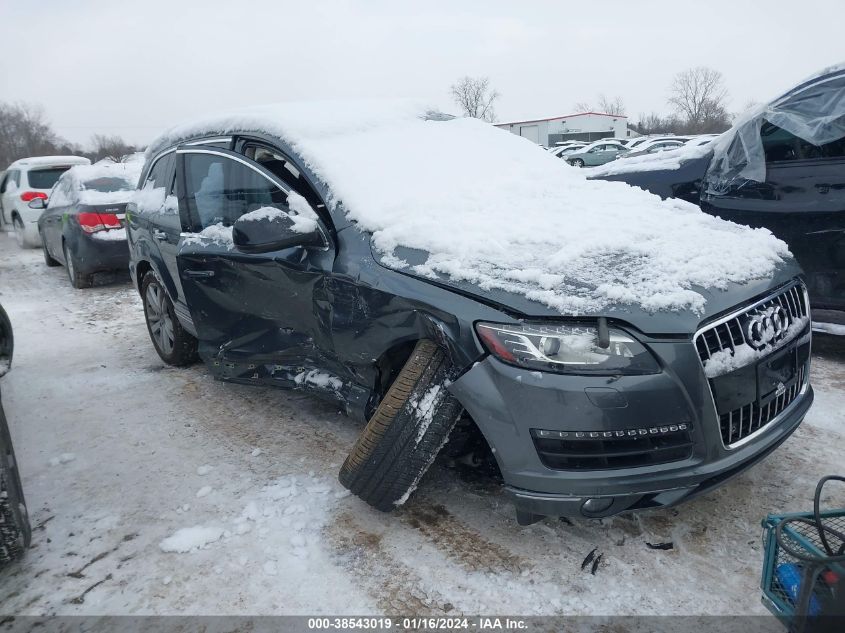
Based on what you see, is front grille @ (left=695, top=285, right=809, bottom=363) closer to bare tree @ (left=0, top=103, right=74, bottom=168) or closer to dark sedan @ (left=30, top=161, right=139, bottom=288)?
dark sedan @ (left=30, top=161, right=139, bottom=288)

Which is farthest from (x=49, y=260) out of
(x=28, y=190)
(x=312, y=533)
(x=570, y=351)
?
(x=570, y=351)

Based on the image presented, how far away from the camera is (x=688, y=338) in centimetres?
197

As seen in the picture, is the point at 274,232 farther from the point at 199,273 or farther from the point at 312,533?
the point at 312,533

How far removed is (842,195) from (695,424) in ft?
8.59

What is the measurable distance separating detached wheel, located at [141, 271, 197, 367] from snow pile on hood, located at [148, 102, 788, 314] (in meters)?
1.36

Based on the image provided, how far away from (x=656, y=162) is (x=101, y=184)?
23.4ft

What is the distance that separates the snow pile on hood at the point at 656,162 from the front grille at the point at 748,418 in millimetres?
2700

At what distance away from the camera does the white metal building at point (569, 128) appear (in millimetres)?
50969

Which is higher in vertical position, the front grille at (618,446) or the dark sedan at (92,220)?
the dark sedan at (92,220)

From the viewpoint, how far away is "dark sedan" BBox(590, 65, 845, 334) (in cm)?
371

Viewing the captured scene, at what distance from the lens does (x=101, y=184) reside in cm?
802

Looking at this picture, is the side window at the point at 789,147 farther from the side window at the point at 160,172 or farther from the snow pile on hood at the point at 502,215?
the side window at the point at 160,172

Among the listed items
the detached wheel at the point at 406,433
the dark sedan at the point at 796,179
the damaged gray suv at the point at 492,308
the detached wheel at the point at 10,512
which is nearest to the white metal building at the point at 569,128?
the dark sedan at the point at 796,179

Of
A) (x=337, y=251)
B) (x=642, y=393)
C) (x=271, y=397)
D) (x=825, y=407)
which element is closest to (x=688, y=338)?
(x=642, y=393)
